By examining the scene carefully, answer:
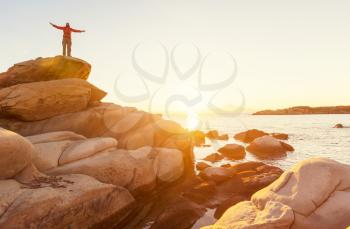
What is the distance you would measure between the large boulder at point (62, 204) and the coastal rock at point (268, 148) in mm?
21667

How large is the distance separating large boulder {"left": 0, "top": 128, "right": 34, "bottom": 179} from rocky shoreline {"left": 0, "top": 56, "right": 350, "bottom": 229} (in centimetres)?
4

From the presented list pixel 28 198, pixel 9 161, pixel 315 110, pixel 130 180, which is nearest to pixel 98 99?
pixel 130 180

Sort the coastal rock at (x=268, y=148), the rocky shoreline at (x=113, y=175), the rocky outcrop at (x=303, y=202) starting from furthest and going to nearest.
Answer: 1. the coastal rock at (x=268, y=148)
2. the rocky shoreline at (x=113, y=175)
3. the rocky outcrop at (x=303, y=202)

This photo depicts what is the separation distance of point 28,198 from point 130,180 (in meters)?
5.69

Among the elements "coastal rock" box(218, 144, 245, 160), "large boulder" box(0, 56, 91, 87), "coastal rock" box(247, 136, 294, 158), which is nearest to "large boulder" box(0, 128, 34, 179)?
"large boulder" box(0, 56, 91, 87)

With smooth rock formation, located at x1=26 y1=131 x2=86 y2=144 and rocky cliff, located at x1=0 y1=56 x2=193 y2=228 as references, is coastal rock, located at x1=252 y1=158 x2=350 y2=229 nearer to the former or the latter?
rocky cliff, located at x1=0 y1=56 x2=193 y2=228

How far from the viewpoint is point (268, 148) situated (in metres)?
31.5


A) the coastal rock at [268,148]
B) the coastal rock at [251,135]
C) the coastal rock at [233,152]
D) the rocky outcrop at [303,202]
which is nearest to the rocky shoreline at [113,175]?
the rocky outcrop at [303,202]

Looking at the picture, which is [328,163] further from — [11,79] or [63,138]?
[11,79]

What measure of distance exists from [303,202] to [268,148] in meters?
24.1

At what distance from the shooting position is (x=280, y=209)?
323 inches

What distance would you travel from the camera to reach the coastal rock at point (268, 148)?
30.7 metres

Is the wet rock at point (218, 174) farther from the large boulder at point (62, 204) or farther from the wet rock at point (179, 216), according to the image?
the large boulder at point (62, 204)

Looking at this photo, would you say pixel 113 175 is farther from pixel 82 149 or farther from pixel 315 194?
pixel 315 194
